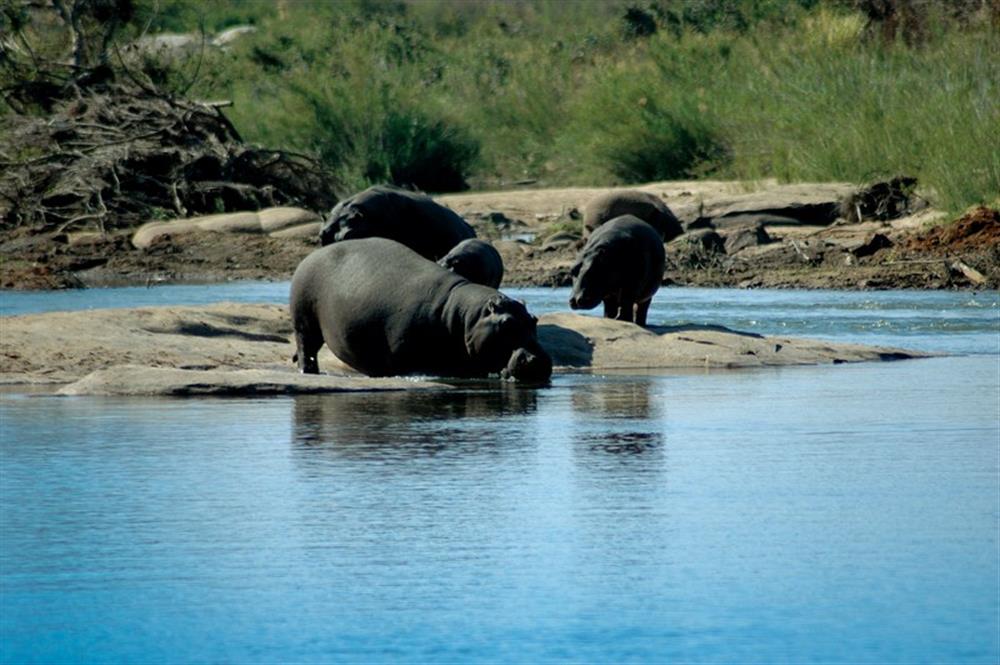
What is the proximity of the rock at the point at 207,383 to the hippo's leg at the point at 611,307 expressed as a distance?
11.1 ft

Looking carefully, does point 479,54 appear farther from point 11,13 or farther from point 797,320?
point 797,320

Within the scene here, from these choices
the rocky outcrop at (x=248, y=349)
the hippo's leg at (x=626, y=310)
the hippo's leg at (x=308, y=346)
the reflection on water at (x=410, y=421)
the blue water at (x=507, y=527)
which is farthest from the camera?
the hippo's leg at (x=626, y=310)

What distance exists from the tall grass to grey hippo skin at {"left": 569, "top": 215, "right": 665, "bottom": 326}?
9.55 metres

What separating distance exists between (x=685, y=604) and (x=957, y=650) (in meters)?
0.80

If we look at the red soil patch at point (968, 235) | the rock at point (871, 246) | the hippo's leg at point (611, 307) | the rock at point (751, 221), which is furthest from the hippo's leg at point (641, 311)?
the rock at point (751, 221)

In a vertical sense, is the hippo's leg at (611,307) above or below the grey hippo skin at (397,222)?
below

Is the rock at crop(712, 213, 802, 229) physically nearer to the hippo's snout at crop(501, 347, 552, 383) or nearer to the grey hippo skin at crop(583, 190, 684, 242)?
the grey hippo skin at crop(583, 190, 684, 242)

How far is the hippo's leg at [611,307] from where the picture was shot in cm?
1396

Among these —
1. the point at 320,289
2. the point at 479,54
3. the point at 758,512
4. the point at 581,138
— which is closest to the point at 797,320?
the point at 320,289

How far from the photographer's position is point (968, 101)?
24719 millimetres

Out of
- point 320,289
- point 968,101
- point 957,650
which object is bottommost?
point 957,650

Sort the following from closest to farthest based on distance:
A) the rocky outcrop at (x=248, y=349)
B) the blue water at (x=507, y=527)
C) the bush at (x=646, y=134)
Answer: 1. the blue water at (x=507, y=527)
2. the rocky outcrop at (x=248, y=349)
3. the bush at (x=646, y=134)

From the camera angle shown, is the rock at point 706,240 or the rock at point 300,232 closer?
the rock at point 706,240

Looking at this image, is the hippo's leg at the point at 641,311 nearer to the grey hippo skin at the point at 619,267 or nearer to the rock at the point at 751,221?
the grey hippo skin at the point at 619,267
